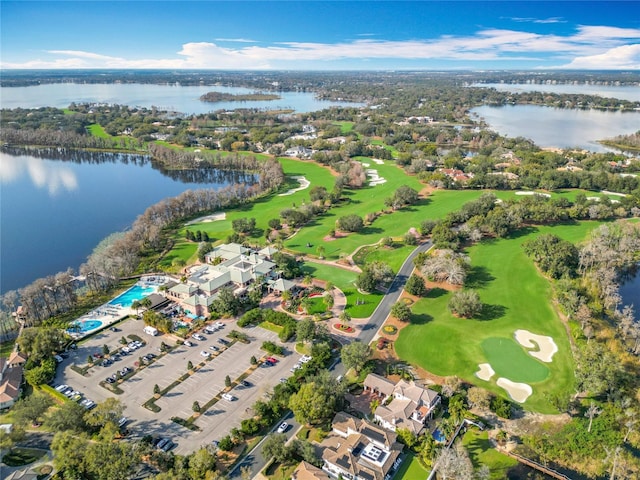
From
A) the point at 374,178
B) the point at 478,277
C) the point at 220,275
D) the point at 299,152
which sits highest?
the point at 299,152

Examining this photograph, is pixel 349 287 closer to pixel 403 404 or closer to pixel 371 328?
pixel 371 328

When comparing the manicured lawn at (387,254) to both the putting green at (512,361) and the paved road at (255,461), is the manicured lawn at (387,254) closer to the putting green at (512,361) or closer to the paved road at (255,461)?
the putting green at (512,361)

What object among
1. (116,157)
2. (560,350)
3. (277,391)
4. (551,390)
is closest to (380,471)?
(277,391)

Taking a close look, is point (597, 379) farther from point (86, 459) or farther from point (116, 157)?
point (116, 157)

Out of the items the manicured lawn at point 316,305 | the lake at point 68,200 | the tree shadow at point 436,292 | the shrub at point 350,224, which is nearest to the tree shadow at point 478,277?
the tree shadow at point 436,292

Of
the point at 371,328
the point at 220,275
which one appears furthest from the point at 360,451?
the point at 220,275

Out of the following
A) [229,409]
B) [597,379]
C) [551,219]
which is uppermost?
[551,219]
